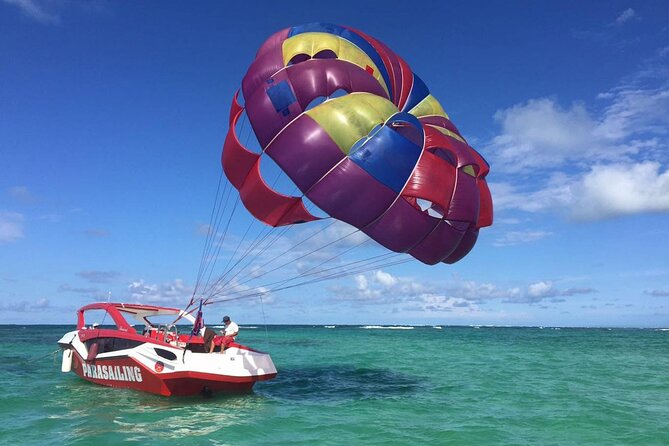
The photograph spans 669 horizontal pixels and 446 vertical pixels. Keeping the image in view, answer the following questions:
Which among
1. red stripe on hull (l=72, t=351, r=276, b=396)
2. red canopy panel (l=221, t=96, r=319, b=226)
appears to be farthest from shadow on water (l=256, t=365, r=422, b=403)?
red canopy panel (l=221, t=96, r=319, b=226)

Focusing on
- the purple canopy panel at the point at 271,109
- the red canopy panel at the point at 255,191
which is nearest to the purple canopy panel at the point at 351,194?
the red canopy panel at the point at 255,191

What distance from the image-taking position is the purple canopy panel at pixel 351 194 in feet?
32.2

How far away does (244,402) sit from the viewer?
41.9 ft

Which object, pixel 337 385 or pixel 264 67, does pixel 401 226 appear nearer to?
pixel 264 67

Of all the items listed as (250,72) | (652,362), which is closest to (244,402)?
(250,72)

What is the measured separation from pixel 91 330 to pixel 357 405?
27.0ft

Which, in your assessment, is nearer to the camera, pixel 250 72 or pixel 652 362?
pixel 250 72

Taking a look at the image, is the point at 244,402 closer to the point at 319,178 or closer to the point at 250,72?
the point at 319,178

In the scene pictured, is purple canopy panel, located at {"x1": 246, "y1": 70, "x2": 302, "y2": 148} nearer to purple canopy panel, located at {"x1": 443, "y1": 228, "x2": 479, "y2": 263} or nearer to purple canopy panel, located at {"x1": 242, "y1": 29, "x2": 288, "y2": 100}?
purple canopy panel, located at {"x1": 242, "y1": 29, "x2": 288, "y2": 100}

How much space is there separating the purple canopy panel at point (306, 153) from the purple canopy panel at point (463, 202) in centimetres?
238

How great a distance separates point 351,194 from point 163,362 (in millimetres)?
6609

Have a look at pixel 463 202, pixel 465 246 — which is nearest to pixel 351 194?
pixel 463 202

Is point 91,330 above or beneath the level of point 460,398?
above

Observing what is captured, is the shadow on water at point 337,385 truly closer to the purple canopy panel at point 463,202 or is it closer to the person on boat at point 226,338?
the person on boat at point 226,338
